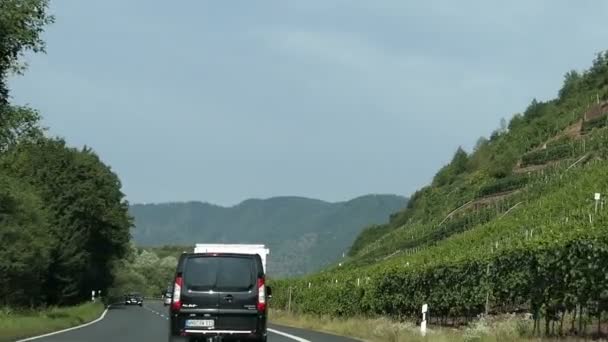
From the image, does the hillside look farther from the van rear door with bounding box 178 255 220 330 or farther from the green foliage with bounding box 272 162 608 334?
the van rear door with bounding box 178 255 220 330

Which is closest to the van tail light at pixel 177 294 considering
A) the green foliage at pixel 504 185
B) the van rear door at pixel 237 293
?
the van rear door at pixel 237 293

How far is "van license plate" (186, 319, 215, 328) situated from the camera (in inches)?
774

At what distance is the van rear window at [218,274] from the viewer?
779 inches

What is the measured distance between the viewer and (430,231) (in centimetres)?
10575

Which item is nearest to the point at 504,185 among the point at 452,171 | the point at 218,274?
the point at 452,171

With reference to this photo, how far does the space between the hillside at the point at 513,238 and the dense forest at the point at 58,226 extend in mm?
16541

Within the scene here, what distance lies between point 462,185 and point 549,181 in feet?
152

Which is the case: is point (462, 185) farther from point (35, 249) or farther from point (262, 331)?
point (262, 331)

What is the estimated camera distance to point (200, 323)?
19656mm

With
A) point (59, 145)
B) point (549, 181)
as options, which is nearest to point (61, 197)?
point (59, 145)

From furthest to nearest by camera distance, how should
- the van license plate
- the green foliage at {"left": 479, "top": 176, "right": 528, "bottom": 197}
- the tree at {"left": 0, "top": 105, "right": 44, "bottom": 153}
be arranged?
the green foliage at {"left": 479, "top": 176, "right": 528, "bottom": 197} → the tree at {"left": 0, "top": 105, "right": 44, "bottom": 153} → the van license plate

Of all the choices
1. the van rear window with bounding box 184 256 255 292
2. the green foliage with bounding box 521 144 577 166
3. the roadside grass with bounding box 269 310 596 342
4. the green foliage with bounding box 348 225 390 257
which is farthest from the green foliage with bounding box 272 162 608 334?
the green foliage with bounding box 348 225 390 257

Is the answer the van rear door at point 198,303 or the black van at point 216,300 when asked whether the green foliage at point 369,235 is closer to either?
the black van at point 216,300

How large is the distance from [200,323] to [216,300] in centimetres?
52
